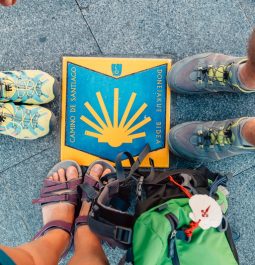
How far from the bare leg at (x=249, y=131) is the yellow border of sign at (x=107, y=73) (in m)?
→ 0.30

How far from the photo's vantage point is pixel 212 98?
3.98 ft

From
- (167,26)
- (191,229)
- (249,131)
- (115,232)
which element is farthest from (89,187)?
(167,26)

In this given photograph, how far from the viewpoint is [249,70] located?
965 millimetres

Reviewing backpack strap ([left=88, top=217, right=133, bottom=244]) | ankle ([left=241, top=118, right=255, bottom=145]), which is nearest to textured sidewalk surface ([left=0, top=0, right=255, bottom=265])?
ankle ([left=241, top=118, right=255, bottom=145])

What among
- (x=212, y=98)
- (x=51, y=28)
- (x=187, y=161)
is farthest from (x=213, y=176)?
(x=51, y=28)

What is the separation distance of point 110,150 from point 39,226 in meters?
0.36

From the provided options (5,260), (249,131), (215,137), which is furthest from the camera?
(215,137)

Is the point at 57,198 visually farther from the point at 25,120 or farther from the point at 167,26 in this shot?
the point at 167,26

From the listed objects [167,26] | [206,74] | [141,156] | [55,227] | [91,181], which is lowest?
[55,227]

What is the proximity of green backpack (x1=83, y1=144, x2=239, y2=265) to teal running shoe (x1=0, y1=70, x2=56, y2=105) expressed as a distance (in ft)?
1.25

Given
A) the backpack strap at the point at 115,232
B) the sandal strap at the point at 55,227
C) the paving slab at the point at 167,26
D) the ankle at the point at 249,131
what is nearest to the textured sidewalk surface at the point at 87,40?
the paving slab at the point at 167,26

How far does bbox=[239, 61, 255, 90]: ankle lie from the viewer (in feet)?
3.15

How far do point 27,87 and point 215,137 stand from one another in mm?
621

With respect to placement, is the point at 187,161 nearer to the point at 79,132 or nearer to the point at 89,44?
the point at 79,132
